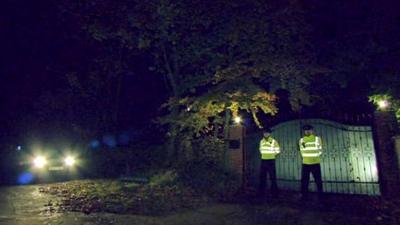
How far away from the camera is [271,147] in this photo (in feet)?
32.3

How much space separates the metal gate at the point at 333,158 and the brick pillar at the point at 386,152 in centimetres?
32

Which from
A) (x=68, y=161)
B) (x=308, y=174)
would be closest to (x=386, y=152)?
(x=308, y=174)

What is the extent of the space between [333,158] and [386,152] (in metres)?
1.54

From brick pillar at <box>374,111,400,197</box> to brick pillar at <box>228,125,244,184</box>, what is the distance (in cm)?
372

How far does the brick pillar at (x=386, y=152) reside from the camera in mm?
8609

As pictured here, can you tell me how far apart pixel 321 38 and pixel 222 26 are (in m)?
3.73

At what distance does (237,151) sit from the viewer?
36.0 ft

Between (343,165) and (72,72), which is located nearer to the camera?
(343,165)

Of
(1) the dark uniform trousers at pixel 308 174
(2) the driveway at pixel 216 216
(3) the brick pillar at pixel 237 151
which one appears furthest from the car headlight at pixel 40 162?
(1) the dark uniform trousers at pixel 308 174

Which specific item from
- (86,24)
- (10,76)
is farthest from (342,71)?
(10,76)

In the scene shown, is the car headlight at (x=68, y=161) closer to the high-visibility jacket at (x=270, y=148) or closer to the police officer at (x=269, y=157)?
the police officer at (x=269, y=157)

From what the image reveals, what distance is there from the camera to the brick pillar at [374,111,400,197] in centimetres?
861

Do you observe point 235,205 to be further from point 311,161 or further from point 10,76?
point 10,76

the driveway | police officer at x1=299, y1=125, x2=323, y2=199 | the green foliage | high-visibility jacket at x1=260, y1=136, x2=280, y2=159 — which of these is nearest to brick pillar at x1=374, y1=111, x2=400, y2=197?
police officer at x1=299, y1=125, x2=323, y2=199
